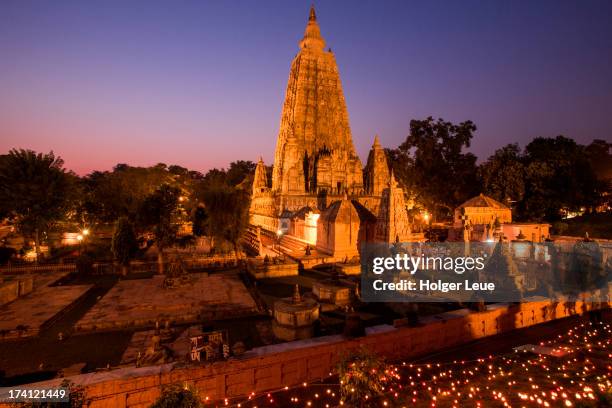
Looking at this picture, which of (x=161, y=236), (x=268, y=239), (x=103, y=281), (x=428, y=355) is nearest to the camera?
(x=428, y=355)

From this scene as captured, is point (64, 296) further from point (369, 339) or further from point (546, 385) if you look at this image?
point (546, 385)

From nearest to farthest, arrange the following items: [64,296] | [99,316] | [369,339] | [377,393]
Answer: [377,393] → [369,339] → [99,316] → [64,296]

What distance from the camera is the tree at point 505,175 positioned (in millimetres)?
39844

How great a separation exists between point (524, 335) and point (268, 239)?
23315 millimetres

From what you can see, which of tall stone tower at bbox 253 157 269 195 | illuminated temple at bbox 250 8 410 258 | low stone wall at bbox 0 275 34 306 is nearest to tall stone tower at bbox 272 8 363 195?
illuminated temple at bbox 250 8 410 258

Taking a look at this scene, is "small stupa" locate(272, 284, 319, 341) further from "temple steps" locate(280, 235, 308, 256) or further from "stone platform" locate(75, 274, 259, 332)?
"temple steps" locate(280, 235, 308, 256)

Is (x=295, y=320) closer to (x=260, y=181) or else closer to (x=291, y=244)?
(x=291, y=244)

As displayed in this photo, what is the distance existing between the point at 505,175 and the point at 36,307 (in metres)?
45.3

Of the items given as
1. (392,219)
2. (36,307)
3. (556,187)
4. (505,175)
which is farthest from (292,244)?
(556,187)

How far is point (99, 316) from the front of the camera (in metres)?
10.8

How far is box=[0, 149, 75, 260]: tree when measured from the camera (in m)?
Result: 20.1

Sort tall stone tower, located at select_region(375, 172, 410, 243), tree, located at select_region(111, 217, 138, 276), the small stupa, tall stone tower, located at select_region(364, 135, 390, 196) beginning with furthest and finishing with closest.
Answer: tall stone tower, located at select_region(364, 135, 390, 196)
tree, located at select_region(111, 217, 138, 276)
tall stone tower, located at select_region(375, 172, 410, 243)
the small stupa

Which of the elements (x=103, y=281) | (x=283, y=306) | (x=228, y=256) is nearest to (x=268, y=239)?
(x=228, y=256)

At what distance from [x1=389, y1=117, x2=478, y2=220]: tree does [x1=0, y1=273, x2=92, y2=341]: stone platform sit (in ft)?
142
